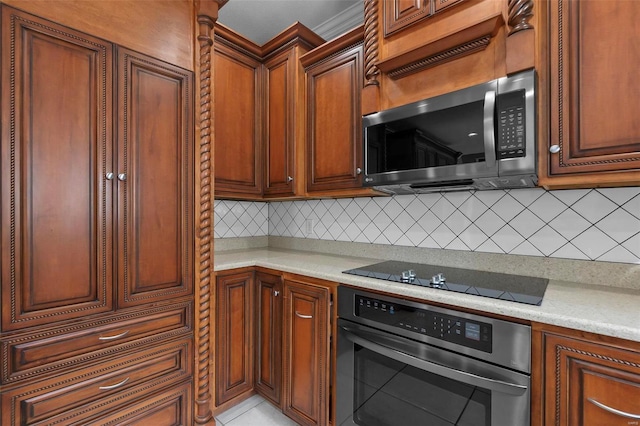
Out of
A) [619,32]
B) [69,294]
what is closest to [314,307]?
[69,294]

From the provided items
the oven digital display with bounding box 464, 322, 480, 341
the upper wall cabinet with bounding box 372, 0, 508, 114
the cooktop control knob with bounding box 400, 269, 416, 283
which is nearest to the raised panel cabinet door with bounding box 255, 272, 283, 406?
the cooktop control knob with bounding box 400, 269, 416, 283

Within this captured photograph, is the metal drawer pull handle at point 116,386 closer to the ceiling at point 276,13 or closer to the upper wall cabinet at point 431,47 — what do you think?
the upper wall cabinet at point 431,47

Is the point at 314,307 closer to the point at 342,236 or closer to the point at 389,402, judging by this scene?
the point at 389,402

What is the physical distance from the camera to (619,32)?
1.05 meters

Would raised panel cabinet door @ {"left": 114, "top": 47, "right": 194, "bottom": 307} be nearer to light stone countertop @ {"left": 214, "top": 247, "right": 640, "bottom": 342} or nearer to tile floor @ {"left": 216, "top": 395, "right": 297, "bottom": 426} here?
light stone countertop @ {"left": 214, "top": 247, "right": 640, "bottom": 342}

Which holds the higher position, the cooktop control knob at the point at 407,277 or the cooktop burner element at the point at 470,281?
the cooktop control knob at the point at 407,277

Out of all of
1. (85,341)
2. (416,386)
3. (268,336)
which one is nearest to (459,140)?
(416,386)

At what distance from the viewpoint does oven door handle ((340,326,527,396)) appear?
1030 mm

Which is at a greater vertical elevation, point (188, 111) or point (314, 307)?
point (188, 111)

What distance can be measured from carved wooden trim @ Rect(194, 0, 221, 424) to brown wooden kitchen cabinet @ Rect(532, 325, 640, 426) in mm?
1458

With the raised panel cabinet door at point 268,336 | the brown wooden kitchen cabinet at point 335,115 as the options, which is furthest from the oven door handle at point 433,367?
the brown wooden kitchen cabinet at point 335,115

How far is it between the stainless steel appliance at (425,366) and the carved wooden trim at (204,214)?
0.71 m

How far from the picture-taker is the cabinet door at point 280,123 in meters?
2.09

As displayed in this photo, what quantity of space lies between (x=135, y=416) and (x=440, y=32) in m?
2.24
